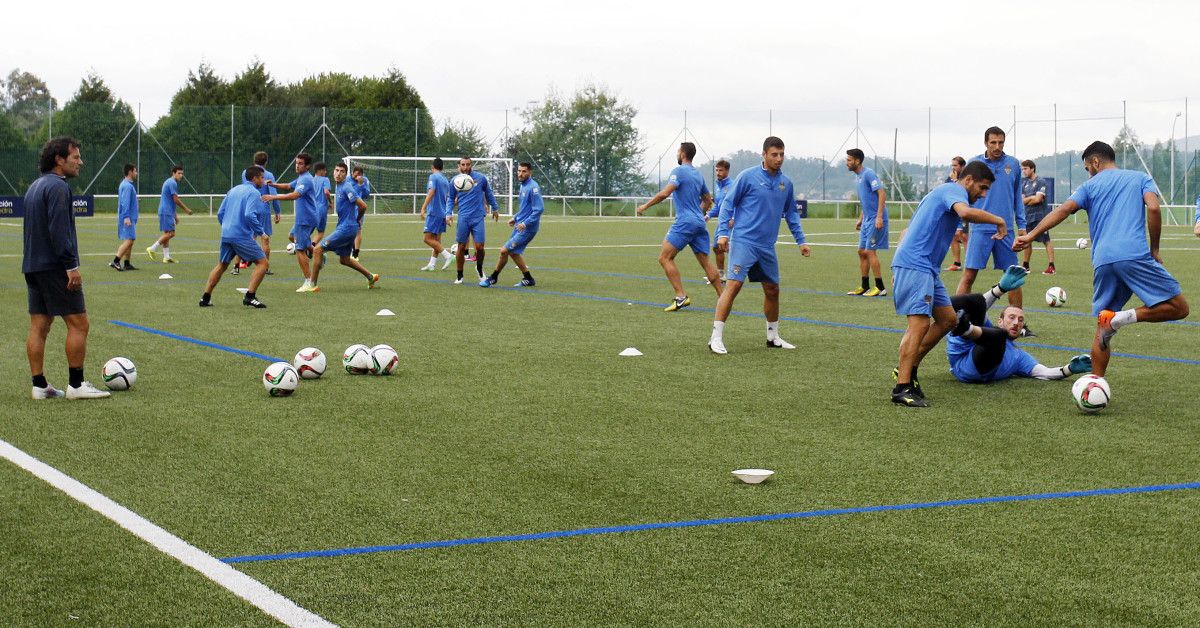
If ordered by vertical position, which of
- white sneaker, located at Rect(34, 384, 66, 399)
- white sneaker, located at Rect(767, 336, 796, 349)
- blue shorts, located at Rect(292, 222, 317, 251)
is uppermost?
blue shorts, located at Rect(292, 222, 317, 251)

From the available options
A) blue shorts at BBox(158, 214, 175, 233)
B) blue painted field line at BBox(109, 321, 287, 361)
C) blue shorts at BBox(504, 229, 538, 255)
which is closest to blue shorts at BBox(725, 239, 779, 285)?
blue painted field line at BBox(109, 321, 287, 361)

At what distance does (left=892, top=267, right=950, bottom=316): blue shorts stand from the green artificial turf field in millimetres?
703

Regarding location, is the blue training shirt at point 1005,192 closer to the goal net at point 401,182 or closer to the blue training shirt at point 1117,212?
the blue training shirt at point 1117,212

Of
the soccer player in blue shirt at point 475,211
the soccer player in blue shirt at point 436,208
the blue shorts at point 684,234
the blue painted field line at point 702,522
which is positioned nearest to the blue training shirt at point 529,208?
the soccer player in blue shirt at point 475,211

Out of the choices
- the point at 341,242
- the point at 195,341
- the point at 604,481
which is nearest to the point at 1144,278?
the point at 604,481

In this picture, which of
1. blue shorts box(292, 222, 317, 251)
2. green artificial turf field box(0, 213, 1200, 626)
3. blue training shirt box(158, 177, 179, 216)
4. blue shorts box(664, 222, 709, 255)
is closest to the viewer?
green artificial turf field box(0, 213, 1200, 626)

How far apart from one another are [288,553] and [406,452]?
7.04ft

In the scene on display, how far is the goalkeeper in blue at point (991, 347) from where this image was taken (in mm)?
10047

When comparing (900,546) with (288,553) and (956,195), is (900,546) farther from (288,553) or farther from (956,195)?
(956,195)

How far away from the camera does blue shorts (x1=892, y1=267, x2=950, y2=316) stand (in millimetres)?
9352

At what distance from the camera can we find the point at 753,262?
12555 millimetres

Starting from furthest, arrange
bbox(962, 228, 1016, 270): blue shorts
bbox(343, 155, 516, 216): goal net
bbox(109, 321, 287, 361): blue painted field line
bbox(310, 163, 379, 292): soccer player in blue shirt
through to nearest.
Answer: bbox(343, 155, 516, 216): goal net
bbox(310, 163, 379, 292): soccer player in blue shirt
bbox(962, 228, 1016, 270): blue shorts
bbox(109, 321, 287, 361): blue painted field line

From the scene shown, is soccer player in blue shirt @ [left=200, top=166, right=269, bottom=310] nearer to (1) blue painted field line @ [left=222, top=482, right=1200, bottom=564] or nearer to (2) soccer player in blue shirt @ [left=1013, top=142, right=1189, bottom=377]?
(2) soccer player in blue shirt @ [left=1013, top=142, right=1189, bottom=377]

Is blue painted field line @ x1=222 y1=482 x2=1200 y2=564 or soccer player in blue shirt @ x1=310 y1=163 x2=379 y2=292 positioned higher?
soccer player in blue shirt @ x1=310 y1=163 x2=379 y2=292
